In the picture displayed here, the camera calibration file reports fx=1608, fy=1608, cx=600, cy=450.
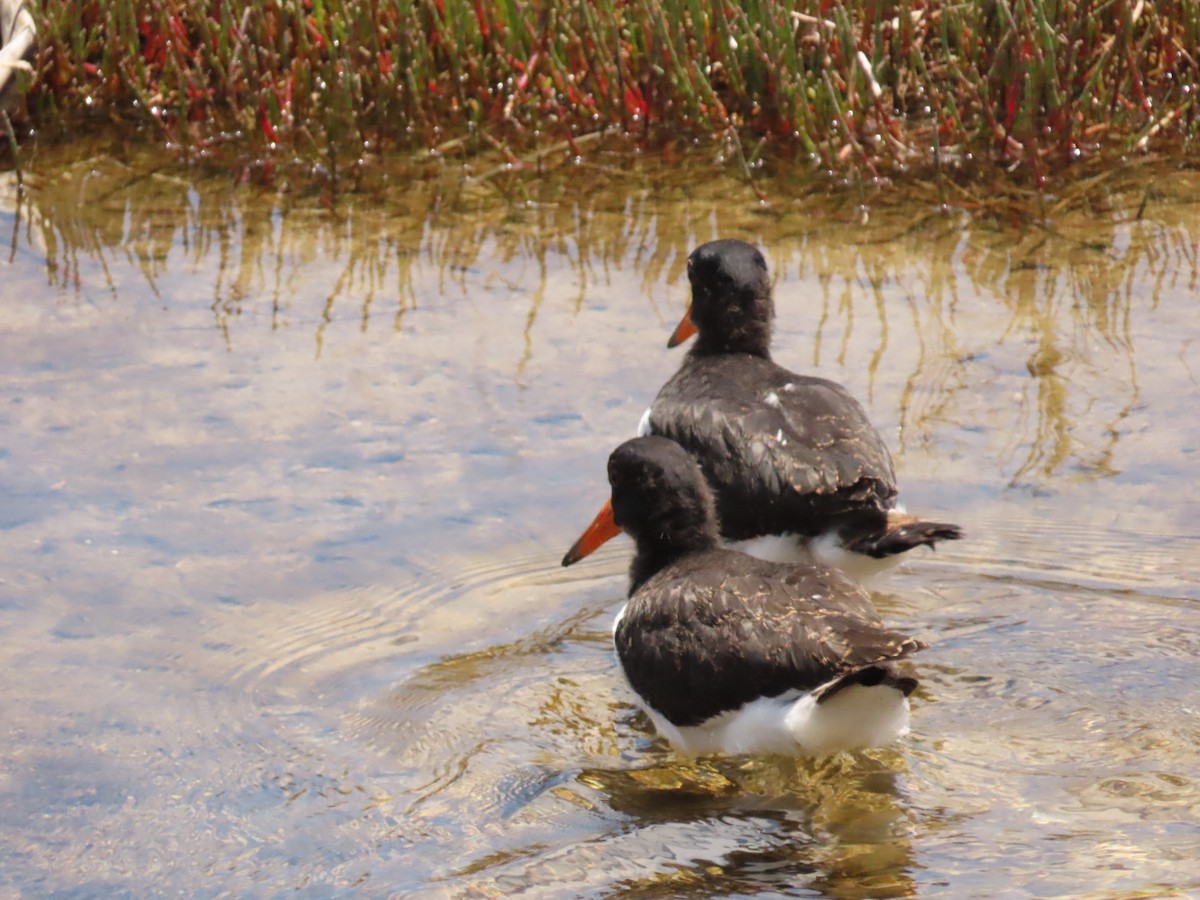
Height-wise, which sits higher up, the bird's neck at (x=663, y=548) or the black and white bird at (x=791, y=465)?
the black and white bird at (x=791, y=465)

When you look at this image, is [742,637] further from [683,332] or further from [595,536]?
[683,332]

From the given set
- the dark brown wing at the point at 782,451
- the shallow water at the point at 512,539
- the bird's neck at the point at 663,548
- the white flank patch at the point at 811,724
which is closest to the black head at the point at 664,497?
the bird's neck at the point at 663,548

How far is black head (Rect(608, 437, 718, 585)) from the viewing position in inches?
185

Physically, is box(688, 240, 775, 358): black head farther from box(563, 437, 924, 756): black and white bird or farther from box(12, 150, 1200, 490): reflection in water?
box(563, 437, 924, 756): black and white bird

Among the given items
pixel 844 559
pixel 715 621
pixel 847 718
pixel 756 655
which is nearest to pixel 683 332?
pixel 844 559

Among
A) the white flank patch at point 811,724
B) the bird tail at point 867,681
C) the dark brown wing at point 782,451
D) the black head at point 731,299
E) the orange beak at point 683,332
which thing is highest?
the black head at point 731,299

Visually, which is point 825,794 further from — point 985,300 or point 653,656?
point 985,300

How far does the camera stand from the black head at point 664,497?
4.69 meters

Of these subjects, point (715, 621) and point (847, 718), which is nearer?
point (847, 718)

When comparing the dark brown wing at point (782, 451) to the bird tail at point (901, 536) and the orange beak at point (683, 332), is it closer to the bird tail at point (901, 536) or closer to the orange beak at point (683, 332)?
the bird tail at point (901, 536)

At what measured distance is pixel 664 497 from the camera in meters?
4.68

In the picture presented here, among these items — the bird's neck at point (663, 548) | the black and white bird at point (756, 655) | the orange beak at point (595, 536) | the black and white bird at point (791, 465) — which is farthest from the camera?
the orange beak at point (595, 536)

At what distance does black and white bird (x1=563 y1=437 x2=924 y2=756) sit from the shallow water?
→ 192mm

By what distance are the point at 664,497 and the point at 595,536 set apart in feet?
1.32
